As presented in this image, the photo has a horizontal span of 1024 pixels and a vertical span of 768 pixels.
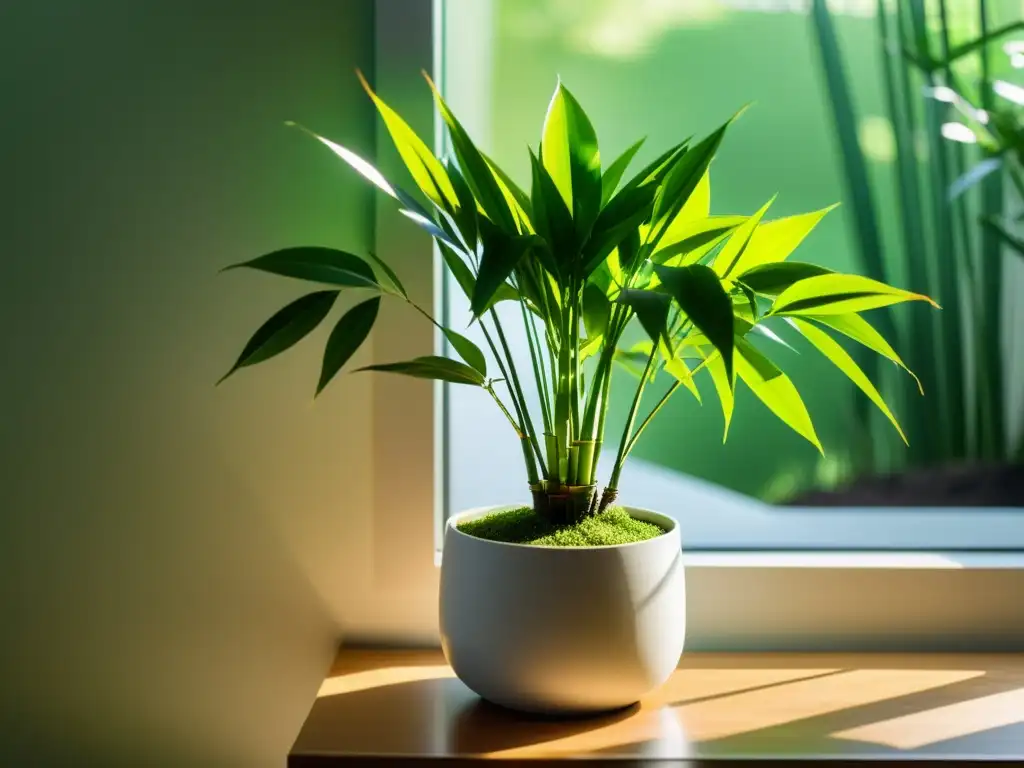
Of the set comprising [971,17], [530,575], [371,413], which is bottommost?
[530,575]

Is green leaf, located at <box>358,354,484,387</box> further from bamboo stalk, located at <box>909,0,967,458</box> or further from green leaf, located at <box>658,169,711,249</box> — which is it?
bamboo stalk, located at <box>909,0,967,458</box>

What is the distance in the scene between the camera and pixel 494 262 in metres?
0.69

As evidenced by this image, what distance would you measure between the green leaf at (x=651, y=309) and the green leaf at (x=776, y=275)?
13 cm

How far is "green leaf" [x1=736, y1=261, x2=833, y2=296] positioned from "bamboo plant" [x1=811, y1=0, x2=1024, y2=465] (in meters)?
0.41

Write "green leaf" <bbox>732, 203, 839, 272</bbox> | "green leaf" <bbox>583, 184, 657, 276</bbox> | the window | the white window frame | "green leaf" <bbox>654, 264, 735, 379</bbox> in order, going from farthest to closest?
1. the window
2. the white window frame
3. "green leaf" <bbox>732, 203, 839, 272</bbox>
4. "green leaf" <bbox>583, 184, 657, 276</bbox>
5. "green leaf" <bbox>654, 264, 735, 379</bbox>

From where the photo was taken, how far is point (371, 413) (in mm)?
1035

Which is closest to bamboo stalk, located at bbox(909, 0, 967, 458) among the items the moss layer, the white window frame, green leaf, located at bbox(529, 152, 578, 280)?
the white window frame

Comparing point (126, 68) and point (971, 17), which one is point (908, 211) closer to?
point (971, 17)

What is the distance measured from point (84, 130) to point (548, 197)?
1.83 ft

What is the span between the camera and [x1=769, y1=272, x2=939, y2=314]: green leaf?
0.80 metres

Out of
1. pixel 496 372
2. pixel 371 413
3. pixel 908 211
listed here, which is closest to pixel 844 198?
pixel 908 211

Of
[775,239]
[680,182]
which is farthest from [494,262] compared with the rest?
[775,239]

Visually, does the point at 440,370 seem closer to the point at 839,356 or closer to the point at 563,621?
the point at 563,621

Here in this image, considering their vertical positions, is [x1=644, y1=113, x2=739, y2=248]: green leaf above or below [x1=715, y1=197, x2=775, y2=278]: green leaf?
above
